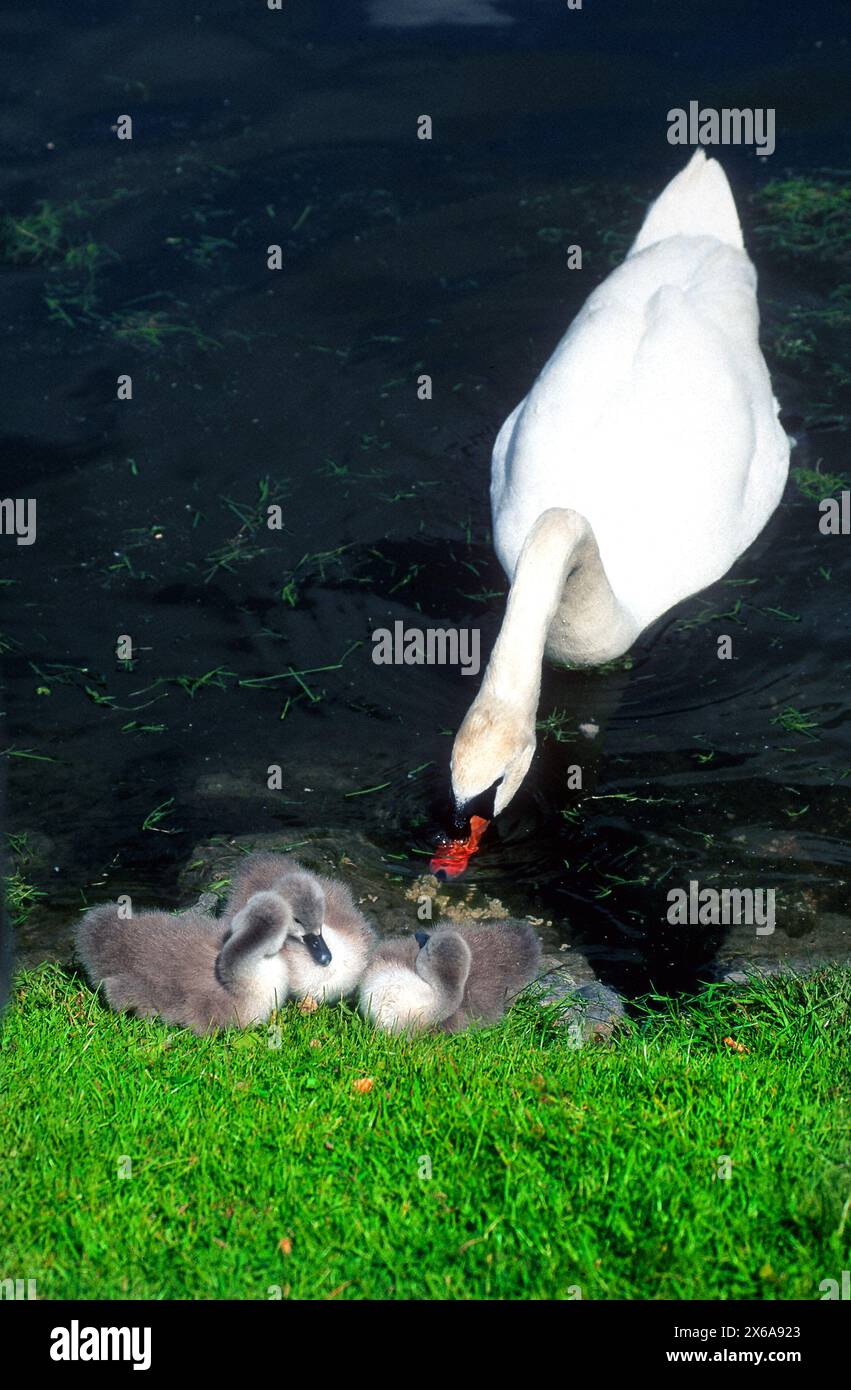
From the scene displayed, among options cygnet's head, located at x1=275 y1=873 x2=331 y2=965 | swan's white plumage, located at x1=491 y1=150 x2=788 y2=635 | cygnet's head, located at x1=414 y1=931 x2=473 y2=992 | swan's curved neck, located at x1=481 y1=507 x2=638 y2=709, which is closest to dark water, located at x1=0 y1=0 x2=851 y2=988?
swan's curved neck, located at x1=481 y1=507 x2=638 y2=709

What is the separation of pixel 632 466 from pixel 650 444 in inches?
6.3

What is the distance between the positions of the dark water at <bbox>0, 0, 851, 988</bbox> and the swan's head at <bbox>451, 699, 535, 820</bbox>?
845 millimetres

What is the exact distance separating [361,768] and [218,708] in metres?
0.90

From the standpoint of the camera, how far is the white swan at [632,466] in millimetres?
7027

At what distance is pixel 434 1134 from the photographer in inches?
171

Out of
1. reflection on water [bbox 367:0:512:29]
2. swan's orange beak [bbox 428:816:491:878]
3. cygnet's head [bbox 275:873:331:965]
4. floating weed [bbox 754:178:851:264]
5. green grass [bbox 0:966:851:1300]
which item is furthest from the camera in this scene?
reflection on water [bbox 367:0:512:29]

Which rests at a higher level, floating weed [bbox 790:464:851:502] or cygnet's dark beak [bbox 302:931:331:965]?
floating weed [bbox 790:464:851:502]

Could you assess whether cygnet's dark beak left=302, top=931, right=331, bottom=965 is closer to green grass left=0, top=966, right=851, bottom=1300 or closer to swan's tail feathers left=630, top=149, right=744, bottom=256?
green grass left=0, top=966, right=851, bottom=1300

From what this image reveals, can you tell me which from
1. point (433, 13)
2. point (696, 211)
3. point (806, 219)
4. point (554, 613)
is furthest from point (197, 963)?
point (433, 13)

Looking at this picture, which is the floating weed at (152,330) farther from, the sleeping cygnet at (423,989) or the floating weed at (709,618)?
the sleeping cygnet at (423,989)

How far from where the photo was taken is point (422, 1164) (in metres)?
4.13

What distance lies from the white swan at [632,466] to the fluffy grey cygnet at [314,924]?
151cm

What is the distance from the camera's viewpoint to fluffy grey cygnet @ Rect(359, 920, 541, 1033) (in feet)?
17.0

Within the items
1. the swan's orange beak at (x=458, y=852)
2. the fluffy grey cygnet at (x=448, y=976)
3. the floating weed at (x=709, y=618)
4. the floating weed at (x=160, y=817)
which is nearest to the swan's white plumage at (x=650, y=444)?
the floating weed at (x=709, y=618)
